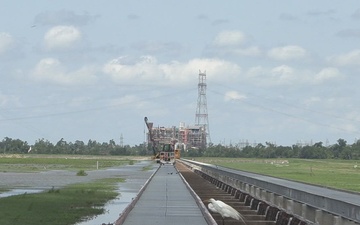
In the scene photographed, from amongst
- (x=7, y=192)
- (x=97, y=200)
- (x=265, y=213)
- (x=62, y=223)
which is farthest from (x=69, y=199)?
(x=265, y=213)

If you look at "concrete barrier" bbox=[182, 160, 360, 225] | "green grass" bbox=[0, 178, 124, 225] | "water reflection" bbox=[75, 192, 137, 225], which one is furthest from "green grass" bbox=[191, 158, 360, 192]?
"concrete barrier" bbox=[182, 160, 360, 225]

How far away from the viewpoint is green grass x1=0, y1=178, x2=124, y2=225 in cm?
3459

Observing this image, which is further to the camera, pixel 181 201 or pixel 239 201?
pixel 239 201

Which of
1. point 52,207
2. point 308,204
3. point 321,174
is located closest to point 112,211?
point 52,207

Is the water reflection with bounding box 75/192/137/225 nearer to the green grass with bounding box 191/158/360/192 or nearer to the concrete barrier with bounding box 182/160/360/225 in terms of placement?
the concrete barrier with bounding box 182/160/360/225

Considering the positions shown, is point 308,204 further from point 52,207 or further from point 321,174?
point 321,174

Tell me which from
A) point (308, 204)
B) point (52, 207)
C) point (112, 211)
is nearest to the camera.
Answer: point (308, 204)

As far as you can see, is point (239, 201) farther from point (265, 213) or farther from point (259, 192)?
point (265, 213)

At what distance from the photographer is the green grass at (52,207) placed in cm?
3459

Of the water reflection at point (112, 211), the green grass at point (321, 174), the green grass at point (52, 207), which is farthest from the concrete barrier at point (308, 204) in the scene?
the green grass at point (321, 174)

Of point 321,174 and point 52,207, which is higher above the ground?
point 321,174

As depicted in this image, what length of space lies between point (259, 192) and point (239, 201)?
5.60 metres

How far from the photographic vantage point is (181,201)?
124 feet

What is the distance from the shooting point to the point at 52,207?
40906mm
